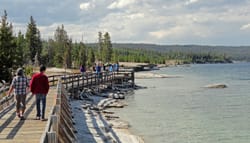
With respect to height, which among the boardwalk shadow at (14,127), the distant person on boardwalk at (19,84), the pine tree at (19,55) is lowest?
the boardwalk shadow at (14,127)

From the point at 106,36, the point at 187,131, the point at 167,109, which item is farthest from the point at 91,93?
the point at 106,36

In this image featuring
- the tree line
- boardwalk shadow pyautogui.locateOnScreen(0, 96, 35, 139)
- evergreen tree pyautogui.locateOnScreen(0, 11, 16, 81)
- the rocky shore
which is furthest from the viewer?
the tree line

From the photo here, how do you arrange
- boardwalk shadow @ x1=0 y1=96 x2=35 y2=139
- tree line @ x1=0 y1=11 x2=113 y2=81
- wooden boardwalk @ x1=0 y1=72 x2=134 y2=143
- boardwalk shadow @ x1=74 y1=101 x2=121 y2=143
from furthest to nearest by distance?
tree line @ x1=0 y1=11 x2=113 y2=81, boardwalk shadow @ x1=74 y1=101 x2=121 y2=143, boardwalk shadow @ x1=0 y1=96 x2=35 y2=139, wooden boardwalk @ x1=0 y1=72 x2=134 y2=143

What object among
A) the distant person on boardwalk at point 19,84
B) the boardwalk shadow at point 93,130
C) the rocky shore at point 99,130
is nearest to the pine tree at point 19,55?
the rocky shore at point 99,130

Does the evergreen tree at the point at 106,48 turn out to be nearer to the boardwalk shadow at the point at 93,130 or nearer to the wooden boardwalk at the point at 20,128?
the boardwalk shadow at the point at 93,130

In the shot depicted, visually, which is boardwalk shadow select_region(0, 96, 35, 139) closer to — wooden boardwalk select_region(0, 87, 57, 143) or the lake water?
wooden boardwalk select_region(0, 87, 57, 143)

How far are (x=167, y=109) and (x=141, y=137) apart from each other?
13595 mm

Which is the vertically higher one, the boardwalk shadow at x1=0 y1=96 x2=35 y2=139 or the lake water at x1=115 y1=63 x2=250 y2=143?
the boardwalk shadow at x1=0 y1=96 x2=35 y2=139

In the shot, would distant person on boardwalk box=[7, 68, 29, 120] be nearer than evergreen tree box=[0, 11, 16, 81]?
Yes

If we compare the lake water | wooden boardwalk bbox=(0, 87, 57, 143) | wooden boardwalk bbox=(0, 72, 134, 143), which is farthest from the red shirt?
the lake water

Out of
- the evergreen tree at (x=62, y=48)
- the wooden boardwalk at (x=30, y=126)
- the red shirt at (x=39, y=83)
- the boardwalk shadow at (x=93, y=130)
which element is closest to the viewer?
the wooden boardwalk at (x=30, y=126)

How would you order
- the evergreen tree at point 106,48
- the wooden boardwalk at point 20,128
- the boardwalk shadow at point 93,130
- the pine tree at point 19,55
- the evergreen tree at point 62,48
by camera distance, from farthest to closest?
1. the evergreen tree at point 106,48
2. the evergreen tree at point 62,48
3. the pine tree at point 19,55
4. the boardwalk shadow at point 93,130
5. the wooden boardwalk at point 20,128

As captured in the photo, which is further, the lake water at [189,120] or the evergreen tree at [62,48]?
the evergreen tree at [62,48]

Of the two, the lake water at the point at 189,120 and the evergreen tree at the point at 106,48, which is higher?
the evergreen tree at the point at 106,48
